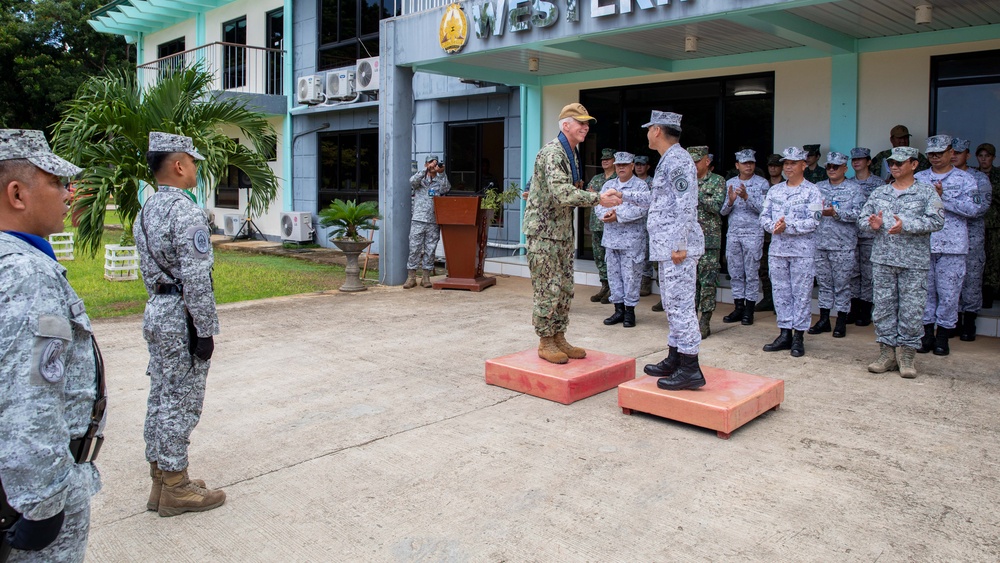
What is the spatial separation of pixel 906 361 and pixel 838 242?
1850 mm

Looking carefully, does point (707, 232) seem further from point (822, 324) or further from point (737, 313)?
point (822, 324)

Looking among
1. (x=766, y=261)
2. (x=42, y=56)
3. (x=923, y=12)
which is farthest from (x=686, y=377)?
(x=42, y=56)

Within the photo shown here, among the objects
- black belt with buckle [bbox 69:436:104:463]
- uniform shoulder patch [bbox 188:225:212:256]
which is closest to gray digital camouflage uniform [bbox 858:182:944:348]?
uniform shoulder patch [bbox 188:225:212:256]

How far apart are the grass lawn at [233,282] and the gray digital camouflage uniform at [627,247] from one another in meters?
4.51

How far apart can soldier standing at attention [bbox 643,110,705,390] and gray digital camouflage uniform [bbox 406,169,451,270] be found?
5.95 m

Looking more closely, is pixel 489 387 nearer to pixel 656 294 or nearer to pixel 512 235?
pixel 656 294

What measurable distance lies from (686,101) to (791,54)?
1.54 meters

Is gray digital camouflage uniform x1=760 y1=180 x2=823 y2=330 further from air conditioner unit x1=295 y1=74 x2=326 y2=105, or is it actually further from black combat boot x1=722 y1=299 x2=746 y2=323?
air conditioner unit x1=295 y1=74 x2=326 y2=105

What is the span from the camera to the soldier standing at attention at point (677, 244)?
15.0 ft

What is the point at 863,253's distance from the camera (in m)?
7.40

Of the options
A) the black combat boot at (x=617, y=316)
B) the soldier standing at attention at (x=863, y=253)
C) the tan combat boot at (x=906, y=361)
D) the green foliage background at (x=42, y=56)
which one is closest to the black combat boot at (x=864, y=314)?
the soldier standing at attention at (x=863, y=253)

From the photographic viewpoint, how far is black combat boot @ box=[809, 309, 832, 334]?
7285 millimetres

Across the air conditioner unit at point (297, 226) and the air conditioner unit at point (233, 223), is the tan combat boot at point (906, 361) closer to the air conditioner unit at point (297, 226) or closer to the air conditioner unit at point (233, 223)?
the air conditioner unit at point (297, 226)

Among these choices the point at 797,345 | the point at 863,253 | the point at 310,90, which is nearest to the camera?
the point at 797,345
